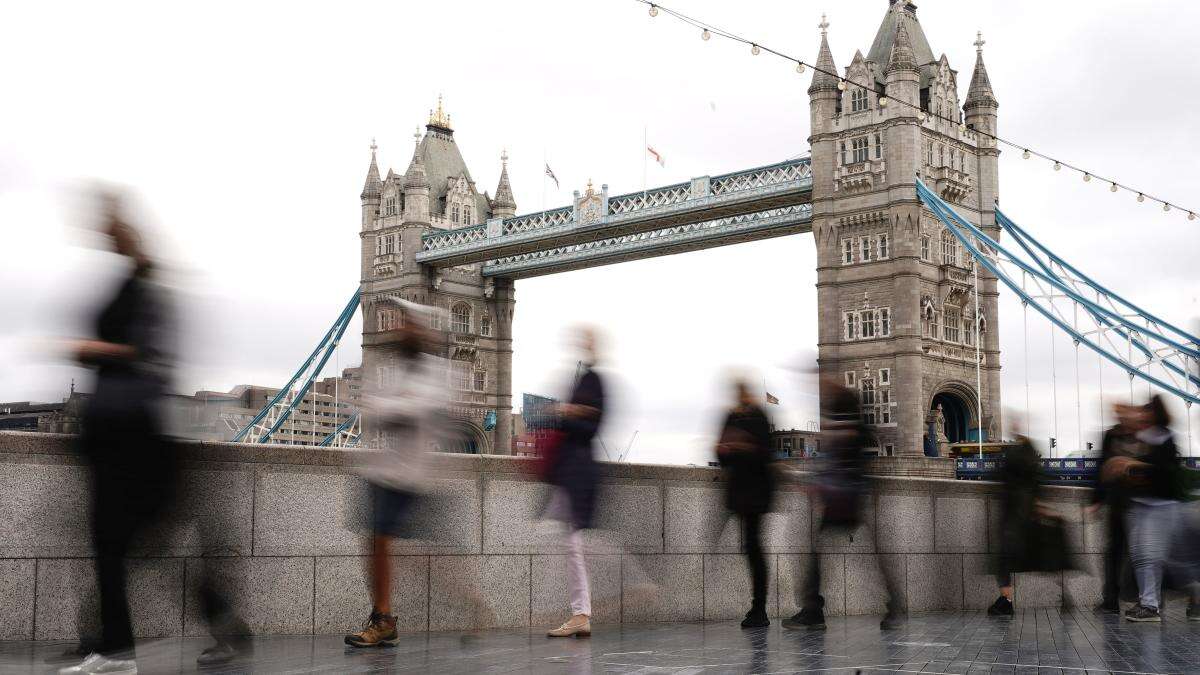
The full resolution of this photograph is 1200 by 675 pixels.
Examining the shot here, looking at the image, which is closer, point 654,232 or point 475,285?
point 654,232

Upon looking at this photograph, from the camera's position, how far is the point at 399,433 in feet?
17.7

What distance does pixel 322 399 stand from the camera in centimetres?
14875

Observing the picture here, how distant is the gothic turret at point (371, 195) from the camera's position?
70.9 m

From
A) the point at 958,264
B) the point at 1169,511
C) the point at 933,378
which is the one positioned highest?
the point at 958,264

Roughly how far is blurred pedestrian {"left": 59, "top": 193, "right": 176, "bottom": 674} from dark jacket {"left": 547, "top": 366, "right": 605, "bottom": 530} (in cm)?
205

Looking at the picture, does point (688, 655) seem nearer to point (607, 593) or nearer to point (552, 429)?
point (552, 429)

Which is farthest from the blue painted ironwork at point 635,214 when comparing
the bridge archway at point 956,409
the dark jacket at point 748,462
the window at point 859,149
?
the dark jacket at point 748,462

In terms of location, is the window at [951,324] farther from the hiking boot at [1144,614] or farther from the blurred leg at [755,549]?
the blurred leg at [755,549]

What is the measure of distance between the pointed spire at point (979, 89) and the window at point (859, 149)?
20.2ft

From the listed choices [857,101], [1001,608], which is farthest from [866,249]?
[1001,608]

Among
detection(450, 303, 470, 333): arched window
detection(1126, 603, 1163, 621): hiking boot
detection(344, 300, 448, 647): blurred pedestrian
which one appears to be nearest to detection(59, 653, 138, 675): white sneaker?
detection(344, 300, 448, 647): blurred pedestrian

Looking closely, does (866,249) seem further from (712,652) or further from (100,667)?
(100,667)

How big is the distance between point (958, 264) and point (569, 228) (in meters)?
17.0

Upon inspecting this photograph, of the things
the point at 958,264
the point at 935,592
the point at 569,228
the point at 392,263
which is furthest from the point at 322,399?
the point at 935,592
